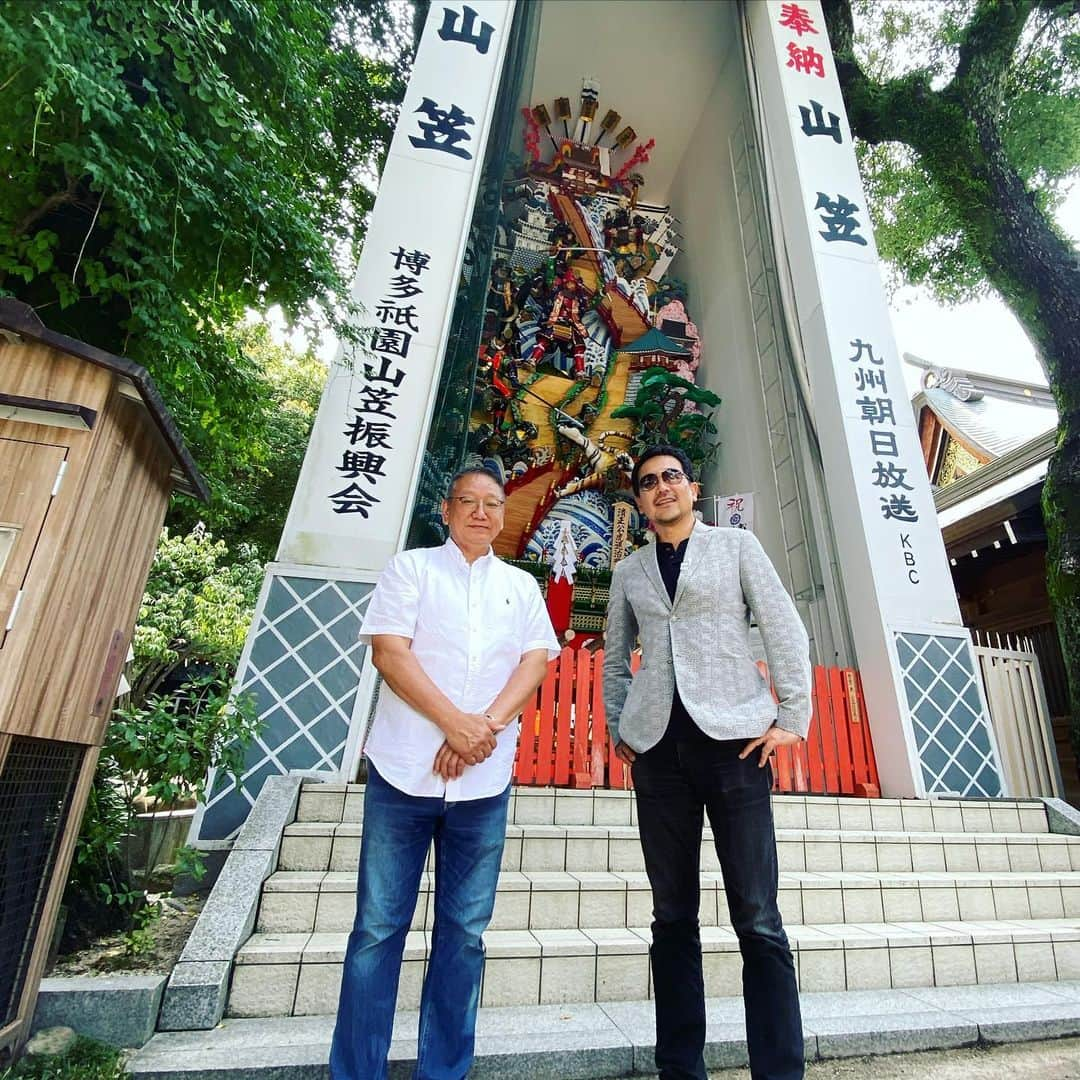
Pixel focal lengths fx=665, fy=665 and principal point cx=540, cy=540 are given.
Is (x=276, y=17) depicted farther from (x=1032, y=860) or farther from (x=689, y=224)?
(x=689, y=224)

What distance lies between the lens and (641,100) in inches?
414

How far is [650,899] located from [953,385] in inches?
499

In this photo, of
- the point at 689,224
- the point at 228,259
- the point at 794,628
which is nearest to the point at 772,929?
the point at 794,628

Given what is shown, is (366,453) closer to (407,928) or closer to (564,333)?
(407,928)

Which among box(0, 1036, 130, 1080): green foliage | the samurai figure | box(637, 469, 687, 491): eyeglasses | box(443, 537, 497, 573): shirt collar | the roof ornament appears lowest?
box(0, 1036, 130, 1080): green foliage

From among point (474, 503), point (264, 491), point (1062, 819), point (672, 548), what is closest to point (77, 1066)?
point (474, 503)

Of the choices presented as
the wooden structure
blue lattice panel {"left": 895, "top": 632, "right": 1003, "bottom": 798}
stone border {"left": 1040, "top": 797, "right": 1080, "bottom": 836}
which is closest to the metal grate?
the wooden structure

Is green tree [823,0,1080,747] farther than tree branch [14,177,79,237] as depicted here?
Yes

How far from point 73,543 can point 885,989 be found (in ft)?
10.6

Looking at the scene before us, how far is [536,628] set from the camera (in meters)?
1.97

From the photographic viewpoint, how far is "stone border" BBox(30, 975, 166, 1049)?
1.88m

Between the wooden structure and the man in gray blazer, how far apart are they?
1.60m

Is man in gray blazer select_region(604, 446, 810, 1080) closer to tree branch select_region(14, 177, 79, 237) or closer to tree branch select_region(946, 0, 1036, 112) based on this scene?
tree branch select_region(14, 177, 79, 237)

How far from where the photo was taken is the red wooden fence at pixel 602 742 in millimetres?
4141
